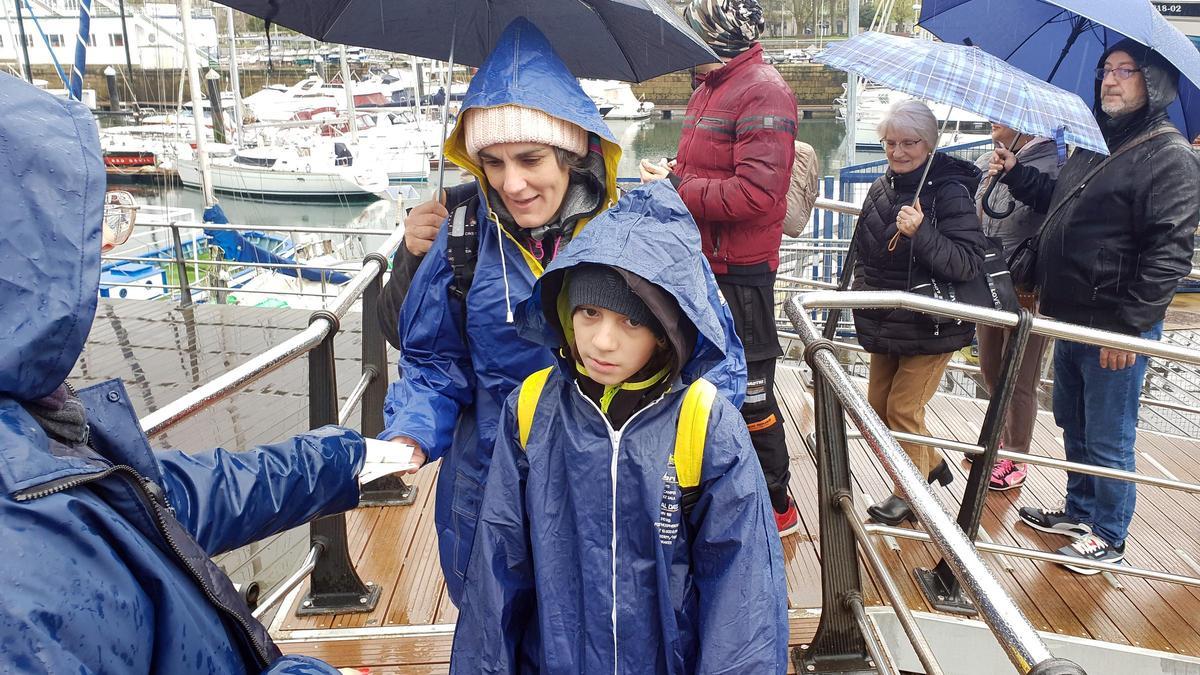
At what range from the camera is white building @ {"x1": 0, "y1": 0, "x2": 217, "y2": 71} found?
10.8 metres

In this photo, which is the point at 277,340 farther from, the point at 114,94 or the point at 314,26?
the point at 114,94

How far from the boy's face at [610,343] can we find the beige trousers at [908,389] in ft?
6.45

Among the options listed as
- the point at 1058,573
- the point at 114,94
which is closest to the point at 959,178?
the point at 1058,573

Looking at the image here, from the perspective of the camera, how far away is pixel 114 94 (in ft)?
92.6

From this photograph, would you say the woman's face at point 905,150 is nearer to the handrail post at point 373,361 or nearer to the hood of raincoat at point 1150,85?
the hood of raincoat at point 1150,85

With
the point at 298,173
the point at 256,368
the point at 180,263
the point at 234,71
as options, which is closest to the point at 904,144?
the point at 256,368

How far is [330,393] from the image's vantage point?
256cm

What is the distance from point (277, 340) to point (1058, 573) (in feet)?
23.8

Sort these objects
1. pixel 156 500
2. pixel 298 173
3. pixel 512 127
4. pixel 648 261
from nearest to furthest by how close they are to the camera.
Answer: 1. pixel 156 500
2. pixel 648 261
3. pixel 512 127
4. pixel 298 173

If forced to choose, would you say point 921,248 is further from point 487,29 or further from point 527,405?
point 527,405

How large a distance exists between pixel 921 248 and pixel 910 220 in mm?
112

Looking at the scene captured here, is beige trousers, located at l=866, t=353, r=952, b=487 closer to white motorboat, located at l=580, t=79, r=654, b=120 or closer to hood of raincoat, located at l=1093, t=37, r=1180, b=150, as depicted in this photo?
hood of raincoat, located at l=1093, t=37, r=1180, b=150

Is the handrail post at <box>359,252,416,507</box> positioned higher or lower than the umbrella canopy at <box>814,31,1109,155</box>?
lower

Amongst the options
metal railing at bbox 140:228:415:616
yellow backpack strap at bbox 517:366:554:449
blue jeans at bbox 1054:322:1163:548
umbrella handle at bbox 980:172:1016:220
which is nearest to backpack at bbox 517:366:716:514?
yellow backpack strap at bbox 517:366:554:449
